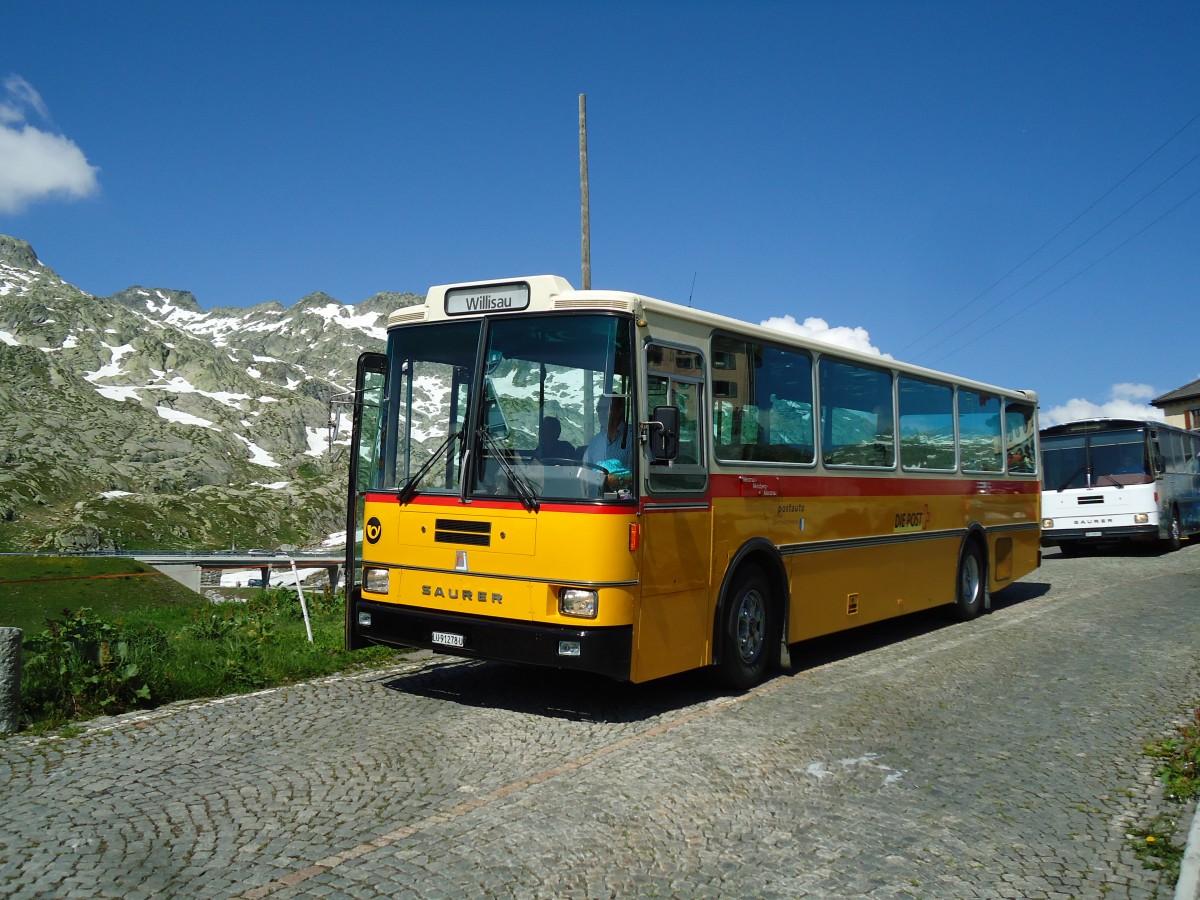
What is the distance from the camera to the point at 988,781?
20.3ft

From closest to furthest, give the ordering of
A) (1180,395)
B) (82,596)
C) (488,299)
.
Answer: (488,299), (82,596), (1180,395)

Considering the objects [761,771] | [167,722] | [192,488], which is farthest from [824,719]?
[192,488]

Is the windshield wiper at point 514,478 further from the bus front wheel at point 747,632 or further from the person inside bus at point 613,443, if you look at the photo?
the bus front wheel at point 747,632

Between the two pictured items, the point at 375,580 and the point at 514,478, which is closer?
the point at 514,478

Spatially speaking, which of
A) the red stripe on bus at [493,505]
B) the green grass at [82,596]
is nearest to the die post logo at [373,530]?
the red stripe on bus at [493,505]

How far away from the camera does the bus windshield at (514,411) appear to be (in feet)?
24.2

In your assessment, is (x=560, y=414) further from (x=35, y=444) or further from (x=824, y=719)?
(x=35, y=444)

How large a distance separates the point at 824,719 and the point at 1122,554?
66.4 feet

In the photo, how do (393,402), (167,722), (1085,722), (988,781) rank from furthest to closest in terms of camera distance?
(393,402) → (1085,722) → (167,722) → (988,781)

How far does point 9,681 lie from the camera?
6.77 meters

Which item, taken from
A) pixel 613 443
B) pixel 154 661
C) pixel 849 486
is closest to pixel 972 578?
pixel 849 486

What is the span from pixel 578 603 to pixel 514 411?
1.53 meters

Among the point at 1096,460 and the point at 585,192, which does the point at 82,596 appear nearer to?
the point at 585,192

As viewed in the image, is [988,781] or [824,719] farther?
[824,719]
